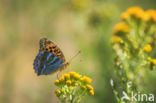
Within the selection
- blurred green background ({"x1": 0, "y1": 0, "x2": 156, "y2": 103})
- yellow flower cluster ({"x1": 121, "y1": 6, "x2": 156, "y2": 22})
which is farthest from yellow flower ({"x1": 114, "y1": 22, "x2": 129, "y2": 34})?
blurred green background ({"x1": 0, "y1": 0, "x2": 156, "y2": 103})

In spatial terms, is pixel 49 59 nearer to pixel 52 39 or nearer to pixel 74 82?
pixel 74 82

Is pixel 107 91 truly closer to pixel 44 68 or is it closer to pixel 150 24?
pixel 150 24

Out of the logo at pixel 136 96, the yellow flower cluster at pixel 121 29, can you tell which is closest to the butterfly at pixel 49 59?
the logo at pixel 136 96

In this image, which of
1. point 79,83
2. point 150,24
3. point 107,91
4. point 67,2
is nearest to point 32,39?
point 67,2

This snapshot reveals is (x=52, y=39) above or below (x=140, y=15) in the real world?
above

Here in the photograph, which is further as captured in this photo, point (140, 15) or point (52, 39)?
point (52, 39)

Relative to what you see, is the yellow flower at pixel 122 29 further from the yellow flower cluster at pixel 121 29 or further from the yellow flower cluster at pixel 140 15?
the yellow flower cluster at pixel 140 15

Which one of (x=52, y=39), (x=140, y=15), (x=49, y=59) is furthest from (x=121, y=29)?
(x=52, y=39)

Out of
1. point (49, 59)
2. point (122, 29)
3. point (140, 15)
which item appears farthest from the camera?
point (122, 29)
